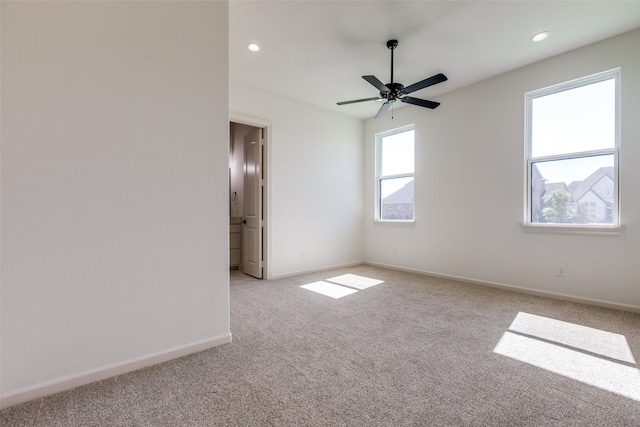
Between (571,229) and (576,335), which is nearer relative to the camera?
(576,335)

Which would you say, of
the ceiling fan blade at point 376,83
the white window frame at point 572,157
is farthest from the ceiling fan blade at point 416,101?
the white window frame at point 572,157

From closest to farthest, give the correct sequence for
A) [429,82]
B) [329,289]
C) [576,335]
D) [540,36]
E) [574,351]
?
1. [574,351]
2. [576,335]
3. [429,82]
4. [540,36]
5. [329,289]

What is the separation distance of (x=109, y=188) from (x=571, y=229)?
4460mm

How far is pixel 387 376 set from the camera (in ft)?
5.71

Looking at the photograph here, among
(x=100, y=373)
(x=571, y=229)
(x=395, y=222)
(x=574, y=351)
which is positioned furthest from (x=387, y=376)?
(x=395, y=222)

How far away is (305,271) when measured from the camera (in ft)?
15.5

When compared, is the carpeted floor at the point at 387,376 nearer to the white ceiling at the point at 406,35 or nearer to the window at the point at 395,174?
the window at the point at 395,174

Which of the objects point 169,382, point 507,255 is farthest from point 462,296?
point 169,382

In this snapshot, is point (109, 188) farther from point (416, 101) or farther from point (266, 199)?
point (416, 101)

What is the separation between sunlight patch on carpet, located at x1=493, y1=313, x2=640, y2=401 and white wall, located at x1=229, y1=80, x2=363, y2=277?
3007 millimetres

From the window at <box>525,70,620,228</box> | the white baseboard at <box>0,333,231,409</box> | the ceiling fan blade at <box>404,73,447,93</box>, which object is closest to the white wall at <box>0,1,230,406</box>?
the white baseboard at <box>0,333,231,409</box>

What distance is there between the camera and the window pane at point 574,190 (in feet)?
10.0

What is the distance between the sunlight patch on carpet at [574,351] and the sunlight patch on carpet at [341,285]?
1756 mm

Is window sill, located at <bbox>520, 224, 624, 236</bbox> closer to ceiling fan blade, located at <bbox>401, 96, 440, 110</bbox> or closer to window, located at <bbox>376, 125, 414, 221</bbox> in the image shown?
window, located at <bbox>376, 125, 414, 221</bbox>
